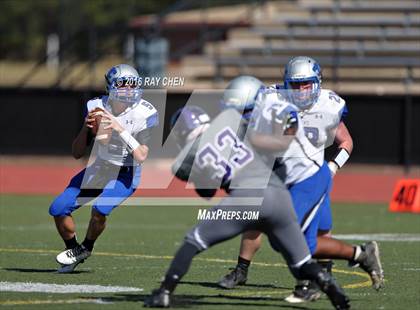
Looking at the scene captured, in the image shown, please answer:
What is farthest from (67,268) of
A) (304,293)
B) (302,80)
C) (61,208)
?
(302,80)

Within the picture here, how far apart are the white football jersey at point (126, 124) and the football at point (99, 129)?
0.37 ft

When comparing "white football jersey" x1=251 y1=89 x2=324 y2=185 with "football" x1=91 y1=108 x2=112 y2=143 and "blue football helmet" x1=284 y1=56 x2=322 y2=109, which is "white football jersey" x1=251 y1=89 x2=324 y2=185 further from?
"football" x1=91 y1=108 x2=112 y2=143

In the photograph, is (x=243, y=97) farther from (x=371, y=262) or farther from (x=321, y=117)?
(x=371, y=262)

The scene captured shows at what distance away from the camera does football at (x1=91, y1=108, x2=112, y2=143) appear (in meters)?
8.61

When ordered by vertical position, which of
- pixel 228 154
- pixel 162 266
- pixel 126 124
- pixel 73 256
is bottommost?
pixel 162 266

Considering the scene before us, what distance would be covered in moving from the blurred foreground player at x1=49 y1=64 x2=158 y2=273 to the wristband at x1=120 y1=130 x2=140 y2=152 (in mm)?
205

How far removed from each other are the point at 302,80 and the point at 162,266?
2.50m

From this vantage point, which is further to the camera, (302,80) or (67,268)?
(67,268)

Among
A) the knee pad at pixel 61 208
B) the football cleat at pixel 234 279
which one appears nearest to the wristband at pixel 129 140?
the knee pad at pixel 61 208

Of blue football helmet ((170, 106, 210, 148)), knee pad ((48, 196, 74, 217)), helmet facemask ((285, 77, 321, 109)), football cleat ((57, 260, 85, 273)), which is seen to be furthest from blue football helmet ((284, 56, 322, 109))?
football cleat ((57, 260, 85, 273))

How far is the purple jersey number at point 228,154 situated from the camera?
6.91 meters

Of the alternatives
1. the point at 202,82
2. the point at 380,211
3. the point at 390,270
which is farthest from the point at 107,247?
the point at 202,82

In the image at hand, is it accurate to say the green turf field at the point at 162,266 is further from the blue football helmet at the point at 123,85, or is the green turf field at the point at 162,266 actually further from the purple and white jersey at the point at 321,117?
the blue football helmet at the point at 123,85

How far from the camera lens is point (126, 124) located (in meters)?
9.08
